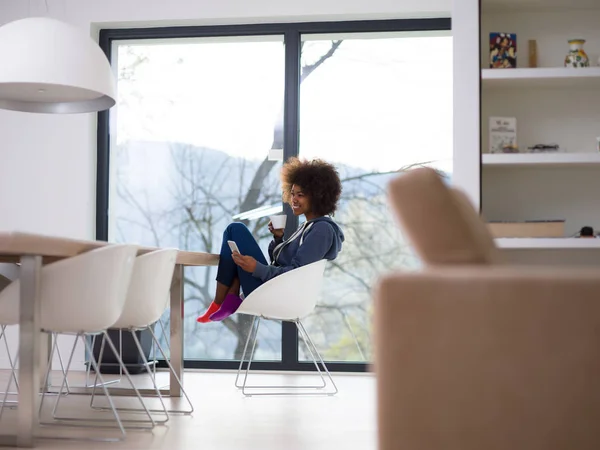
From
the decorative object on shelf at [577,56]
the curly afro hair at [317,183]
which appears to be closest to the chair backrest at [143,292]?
the curly afro hair at [317,183]

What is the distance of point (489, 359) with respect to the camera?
1495 mm

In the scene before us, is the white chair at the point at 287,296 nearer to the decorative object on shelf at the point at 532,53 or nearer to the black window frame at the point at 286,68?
the black window frame at the point at 286,68

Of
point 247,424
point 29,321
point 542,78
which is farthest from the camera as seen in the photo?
point 542,78

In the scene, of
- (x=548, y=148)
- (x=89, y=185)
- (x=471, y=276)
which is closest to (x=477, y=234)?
(x=471, y=276)

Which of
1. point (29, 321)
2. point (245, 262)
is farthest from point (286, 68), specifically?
point (29, 321)

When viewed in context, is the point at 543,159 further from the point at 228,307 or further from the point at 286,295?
the point at 228,307

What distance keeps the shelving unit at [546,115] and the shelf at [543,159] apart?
0.13 metres

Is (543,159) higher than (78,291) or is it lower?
higher

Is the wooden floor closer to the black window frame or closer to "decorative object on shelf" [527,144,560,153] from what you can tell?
the black window frame

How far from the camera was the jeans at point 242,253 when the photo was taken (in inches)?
179

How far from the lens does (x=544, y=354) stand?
58.2 inches

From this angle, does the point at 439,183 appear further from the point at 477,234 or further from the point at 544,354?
the point at 544,354

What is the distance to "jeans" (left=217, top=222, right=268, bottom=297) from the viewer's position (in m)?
4.56

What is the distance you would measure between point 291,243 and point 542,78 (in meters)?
1.62
